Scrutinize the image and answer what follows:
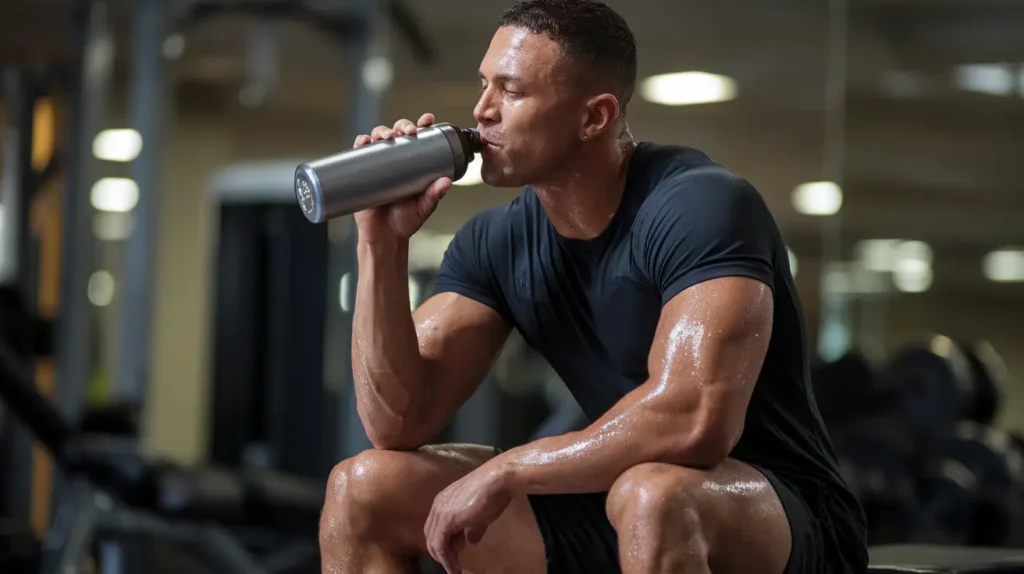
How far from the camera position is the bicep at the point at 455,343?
1.41 metres

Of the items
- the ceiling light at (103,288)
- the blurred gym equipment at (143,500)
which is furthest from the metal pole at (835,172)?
the ceiling light at (103,288)

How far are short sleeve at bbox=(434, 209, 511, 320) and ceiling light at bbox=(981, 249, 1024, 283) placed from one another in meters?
4.48

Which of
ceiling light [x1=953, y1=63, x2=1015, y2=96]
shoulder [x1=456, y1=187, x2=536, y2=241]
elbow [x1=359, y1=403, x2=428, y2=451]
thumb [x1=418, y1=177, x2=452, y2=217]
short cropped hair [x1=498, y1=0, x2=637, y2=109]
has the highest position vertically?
ceiling light [x1=953, y1=63, x2=1015, y2=96]

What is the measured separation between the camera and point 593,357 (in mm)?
1391

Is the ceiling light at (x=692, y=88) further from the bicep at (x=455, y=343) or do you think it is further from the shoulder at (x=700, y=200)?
the shoulder at (x=700, y=200)

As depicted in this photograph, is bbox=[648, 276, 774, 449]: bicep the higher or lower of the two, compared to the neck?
lower

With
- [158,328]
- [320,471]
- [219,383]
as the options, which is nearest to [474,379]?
[320,471]

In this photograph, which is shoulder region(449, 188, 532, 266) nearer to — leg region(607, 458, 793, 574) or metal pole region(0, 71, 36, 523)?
leg region(607, 458, 793, 574)

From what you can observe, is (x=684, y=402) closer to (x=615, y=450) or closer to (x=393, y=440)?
(x=615, y=450)

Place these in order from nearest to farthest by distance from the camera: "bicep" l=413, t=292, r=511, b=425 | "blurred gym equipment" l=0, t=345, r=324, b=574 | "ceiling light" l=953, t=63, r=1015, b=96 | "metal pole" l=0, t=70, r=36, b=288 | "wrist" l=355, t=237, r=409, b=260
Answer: "wrist" l=355, t=237, r=409, b=260 < "bicep" l=413, t=292, r=511, b=425 < "blurred gym equipment" l=0, t=345, r=324, b=574 < "metal pole" l=0, t=70, r=36, b=288 < "ceiling light" l=953, t=63, r=1015, b=96

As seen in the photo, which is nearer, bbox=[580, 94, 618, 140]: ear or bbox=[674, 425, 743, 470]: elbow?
bbox=[674, 425, 743, 470]: elbow

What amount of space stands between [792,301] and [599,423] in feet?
0.87

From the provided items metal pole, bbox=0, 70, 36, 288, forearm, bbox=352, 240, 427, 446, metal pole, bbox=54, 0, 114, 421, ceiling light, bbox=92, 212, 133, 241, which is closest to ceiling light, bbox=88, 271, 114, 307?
ceiling light, bbox=92, 212, 133, 241

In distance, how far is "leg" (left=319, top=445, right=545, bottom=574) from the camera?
4.23ft
